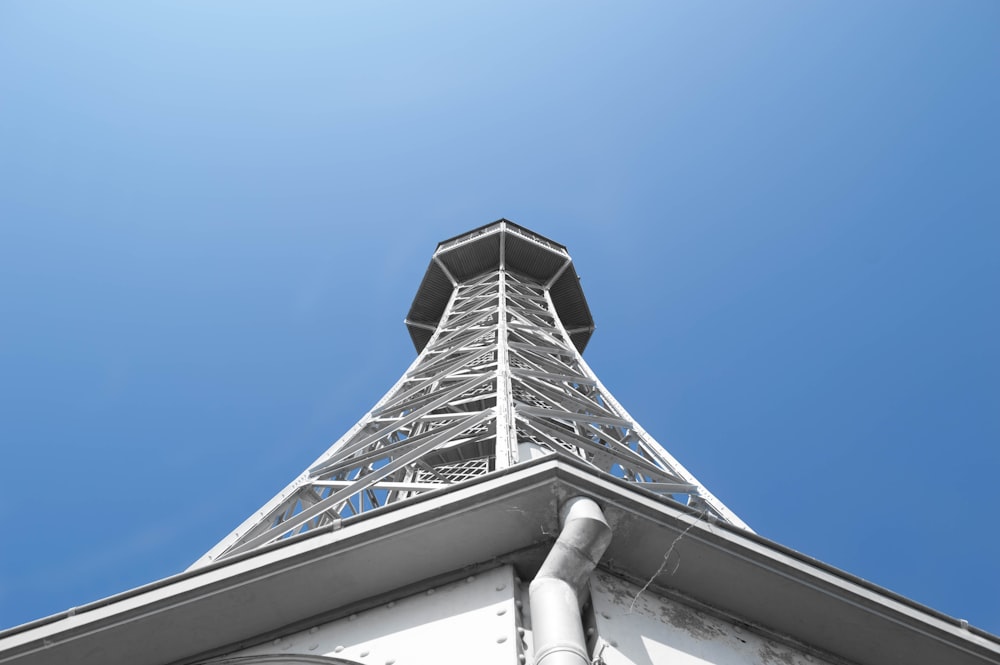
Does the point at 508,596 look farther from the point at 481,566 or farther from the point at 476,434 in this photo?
the point at 476,434

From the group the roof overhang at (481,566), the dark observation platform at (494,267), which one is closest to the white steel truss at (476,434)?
the roof overhang at (481,566)

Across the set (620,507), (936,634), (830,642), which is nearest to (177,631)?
(620,507)

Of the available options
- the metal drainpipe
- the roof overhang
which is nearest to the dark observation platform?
the roof overhang

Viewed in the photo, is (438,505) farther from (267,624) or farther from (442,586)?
(267,624)

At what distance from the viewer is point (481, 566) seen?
15.6 feet

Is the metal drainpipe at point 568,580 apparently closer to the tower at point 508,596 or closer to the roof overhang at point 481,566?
the tower at point 508,596

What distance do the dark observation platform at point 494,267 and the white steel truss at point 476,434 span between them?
494 centimetres

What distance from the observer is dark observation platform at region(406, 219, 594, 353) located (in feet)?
97.2

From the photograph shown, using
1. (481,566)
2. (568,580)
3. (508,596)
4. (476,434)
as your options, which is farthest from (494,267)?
(568,580)

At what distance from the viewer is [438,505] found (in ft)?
15.0

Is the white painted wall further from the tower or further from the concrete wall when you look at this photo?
the concrete wall

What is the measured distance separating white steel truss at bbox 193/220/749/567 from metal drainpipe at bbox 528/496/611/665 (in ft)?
1.33

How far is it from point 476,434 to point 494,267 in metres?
18.8

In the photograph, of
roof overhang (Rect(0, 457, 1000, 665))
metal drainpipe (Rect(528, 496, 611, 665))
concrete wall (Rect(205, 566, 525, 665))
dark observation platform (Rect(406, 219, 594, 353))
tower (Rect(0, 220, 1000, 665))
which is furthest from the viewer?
dark observation platform (Rect(406, 219, 594, 353))
